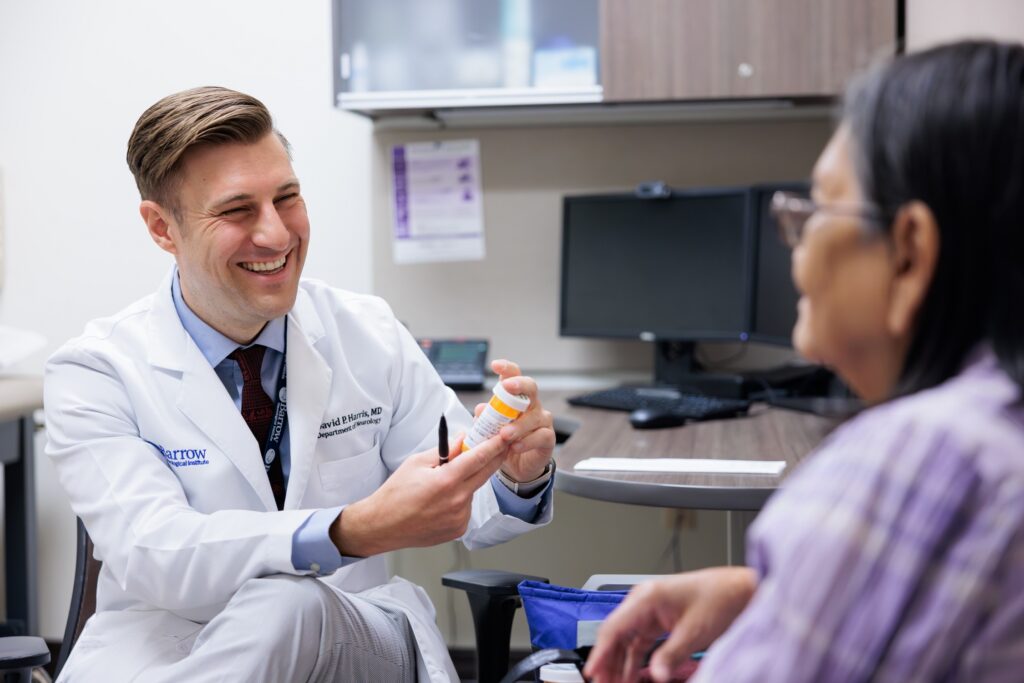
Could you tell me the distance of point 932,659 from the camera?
624 mm

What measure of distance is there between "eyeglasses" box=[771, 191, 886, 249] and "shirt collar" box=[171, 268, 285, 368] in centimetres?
98

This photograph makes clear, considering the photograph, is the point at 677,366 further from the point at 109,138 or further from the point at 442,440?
the point at 109,138

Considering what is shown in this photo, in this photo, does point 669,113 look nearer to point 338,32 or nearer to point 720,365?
point 720,365

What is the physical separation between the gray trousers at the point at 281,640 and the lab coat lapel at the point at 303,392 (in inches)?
8.3

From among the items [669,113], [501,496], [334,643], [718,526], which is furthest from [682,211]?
[334,643]

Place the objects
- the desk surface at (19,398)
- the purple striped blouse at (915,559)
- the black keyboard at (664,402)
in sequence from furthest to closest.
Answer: the desk surface at (19,398), the black keyboard at (664,402), the purple striped blouse at (915,559)

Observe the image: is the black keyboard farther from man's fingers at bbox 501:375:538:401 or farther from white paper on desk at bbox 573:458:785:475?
man's fingers at bbox 501:375:538:401

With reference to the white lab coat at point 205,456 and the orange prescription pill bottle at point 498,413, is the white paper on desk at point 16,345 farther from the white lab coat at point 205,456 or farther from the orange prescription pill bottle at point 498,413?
the orange prescription pill bottle at point 498,413

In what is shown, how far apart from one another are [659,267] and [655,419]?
59 cm

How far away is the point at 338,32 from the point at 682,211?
2.88 ft

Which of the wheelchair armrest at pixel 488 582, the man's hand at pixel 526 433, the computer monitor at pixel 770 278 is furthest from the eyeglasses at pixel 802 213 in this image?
the computer monitor at pixel 770 278

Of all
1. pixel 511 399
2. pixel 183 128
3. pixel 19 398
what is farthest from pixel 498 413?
pixel 19 398

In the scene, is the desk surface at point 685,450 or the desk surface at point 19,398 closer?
the desk surface at point 685,450

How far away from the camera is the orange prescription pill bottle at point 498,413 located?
138 cm
